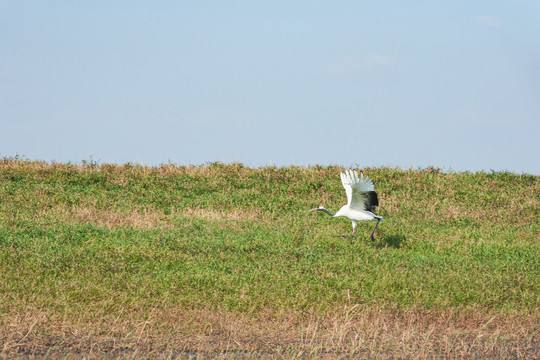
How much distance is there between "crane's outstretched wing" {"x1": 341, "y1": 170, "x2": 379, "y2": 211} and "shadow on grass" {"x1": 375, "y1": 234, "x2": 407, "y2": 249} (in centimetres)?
170

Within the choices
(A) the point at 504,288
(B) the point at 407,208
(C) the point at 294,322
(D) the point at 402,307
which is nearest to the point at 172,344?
(C) the point at 294,322

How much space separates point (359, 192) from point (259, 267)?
353 centimetres

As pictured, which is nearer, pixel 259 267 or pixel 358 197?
pixel 259 267

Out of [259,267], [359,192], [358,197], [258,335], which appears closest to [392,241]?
[358,197]

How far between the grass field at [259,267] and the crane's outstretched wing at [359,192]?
127cm

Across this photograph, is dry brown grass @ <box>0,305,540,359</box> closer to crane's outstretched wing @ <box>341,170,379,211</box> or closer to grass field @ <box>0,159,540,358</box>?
grass field @ <box>0,159,540,358</box>

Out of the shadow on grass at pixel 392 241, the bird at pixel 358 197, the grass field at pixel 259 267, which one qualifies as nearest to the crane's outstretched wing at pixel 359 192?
the bird at pixel 358 197

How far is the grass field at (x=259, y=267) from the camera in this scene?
27.9 ft

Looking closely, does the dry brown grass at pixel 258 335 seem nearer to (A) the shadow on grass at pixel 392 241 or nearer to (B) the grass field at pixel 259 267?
(B) the grass field at pixel 259 267

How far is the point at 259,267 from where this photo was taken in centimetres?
1316

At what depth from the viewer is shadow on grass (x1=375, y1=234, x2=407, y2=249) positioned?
1677 centimetres

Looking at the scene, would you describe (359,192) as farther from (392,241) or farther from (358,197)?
(392,241)

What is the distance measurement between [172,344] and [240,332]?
3.57ft

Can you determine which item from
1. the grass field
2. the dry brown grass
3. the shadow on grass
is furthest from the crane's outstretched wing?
the dry brown grass
